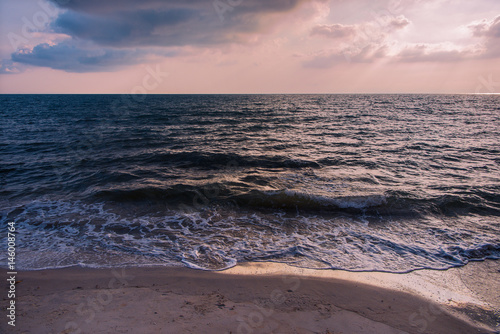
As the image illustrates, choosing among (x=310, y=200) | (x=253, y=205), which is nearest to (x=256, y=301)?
(x=253, y=205)

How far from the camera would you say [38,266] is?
6.08 metres

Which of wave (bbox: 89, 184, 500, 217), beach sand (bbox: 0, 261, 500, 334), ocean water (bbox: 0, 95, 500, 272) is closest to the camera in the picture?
beach sand (bbox: 0, 261, 500, 334)

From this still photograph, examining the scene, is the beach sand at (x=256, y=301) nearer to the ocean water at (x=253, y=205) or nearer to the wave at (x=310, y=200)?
the ocean water at (x=253, y=205)

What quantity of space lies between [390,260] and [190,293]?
5206mm

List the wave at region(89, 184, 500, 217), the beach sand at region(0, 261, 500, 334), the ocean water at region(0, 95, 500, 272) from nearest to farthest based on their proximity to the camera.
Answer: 1. the beach sand at region(0, 261, 500, 334)
2. the ocean water at region(0, 95, 500, 272)
3. the wave at region(89, 184, 500, 217)

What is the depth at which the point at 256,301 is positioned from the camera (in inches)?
189

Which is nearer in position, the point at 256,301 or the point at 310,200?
the point at 256,301

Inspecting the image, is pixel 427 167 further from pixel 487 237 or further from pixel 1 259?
pixel 1 259

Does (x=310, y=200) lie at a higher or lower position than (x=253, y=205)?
higher

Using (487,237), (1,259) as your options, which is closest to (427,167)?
(487,237)

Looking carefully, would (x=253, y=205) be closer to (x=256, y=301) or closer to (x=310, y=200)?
(x=310, y=200)

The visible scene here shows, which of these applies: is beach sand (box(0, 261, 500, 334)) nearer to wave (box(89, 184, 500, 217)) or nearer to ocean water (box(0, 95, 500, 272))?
ocean water (box(0, 95, 500, 272))

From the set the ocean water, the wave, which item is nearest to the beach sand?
the ocean water

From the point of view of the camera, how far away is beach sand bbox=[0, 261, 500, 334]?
414 cm
